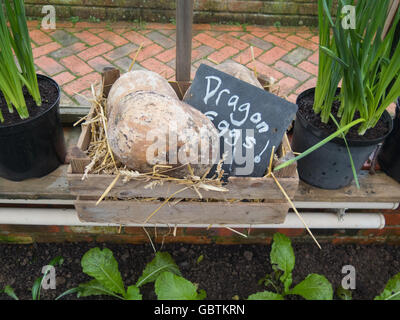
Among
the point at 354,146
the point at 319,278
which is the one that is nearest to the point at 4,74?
the point at 354,146

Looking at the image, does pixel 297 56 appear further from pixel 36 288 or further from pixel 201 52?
pixel 36 288

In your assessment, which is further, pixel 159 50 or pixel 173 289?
pixel 159 50

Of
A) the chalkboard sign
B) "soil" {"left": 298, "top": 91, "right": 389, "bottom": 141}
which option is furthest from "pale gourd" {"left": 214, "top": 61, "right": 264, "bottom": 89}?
"soil" {"left": 298, "top": 91, "right": 389, "bottom": 141}

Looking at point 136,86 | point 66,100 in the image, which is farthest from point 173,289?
point 66,100

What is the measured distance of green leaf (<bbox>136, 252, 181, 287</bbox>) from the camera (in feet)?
5.63

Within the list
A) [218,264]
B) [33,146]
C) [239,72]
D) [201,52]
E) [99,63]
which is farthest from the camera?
[201,52]

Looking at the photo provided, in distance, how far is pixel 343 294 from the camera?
5.87 feet

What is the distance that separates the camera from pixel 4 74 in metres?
1.23

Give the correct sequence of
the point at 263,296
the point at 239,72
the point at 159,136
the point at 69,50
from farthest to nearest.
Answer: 1. the point at 69,50
2. the point at 263,296
3. the point at 239,72
4. the point at 159,136

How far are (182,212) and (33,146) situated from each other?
0.61 m

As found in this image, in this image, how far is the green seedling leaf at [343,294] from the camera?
1.77 m

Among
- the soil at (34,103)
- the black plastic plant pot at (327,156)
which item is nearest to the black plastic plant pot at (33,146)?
the soil at (34,103)

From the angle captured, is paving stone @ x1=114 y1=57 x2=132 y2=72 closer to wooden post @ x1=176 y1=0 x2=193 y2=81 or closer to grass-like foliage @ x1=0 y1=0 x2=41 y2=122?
wooden post @ x1=176 y1=0 x2=193 y2=81

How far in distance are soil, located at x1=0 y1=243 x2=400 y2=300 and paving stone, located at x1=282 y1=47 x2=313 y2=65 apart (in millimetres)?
1876
